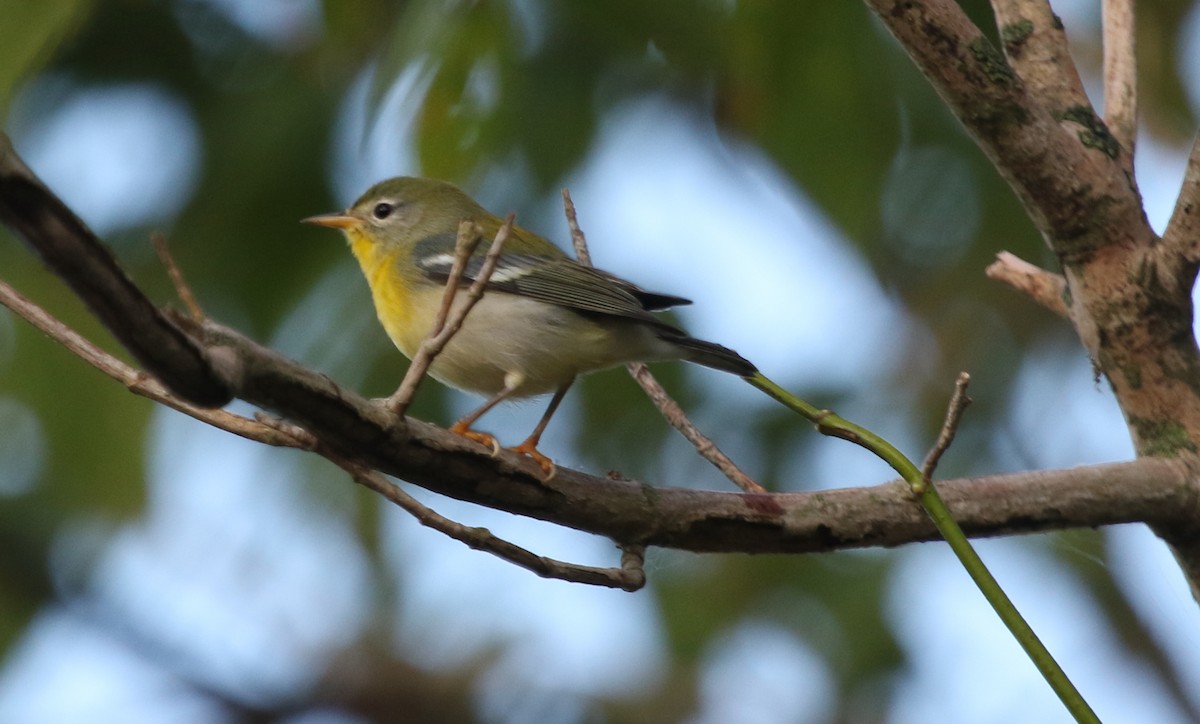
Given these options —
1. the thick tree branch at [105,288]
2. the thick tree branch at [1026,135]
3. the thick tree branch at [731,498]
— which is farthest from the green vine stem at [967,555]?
the thick tree branch at [105,288]

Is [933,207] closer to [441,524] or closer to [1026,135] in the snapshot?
[1026,135]

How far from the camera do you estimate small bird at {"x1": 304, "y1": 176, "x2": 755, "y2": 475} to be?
13.2 ft

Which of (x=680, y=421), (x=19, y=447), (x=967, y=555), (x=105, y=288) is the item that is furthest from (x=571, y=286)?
(x=19, y=447)

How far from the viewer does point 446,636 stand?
23.2 ft

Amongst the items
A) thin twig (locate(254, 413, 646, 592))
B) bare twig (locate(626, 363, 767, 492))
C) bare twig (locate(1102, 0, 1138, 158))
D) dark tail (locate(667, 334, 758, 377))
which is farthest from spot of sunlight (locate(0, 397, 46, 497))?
bare twig (locate(1102, 0, 1138, 158))

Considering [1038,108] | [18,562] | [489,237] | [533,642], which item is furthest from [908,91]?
[18,562]

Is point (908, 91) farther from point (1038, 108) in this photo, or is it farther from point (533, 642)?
point (533, 642)

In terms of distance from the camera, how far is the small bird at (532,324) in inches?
158

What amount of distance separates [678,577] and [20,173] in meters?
6.08

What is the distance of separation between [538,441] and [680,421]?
0.46 m

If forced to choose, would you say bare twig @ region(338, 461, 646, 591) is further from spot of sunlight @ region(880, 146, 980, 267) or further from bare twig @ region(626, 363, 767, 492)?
spot of sunlight @ region(880, 146, 980, 267)

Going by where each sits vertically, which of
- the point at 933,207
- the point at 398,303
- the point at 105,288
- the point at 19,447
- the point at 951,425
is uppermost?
the point at 933,207

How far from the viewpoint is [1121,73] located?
3.38m

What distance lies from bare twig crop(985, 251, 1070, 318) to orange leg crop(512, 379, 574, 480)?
1393 millimetres
